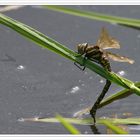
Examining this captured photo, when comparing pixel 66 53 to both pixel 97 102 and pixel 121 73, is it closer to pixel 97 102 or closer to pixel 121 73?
pixel 97 102

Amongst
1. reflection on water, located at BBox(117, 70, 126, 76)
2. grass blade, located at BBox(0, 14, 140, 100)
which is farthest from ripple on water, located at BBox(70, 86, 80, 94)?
grass blade, located at BBox(0, 14, 140, 100)

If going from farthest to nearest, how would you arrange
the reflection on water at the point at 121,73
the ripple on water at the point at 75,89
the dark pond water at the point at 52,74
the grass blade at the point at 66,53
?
the reflection on water at the point at 121,73 < the ripple on water at the point at 75,89 < the dark pond water at the point at 52,74 < the grass blade at the point at 66,53

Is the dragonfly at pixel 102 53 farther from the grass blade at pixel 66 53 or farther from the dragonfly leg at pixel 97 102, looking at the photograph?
the grass blade at pixel 66 53

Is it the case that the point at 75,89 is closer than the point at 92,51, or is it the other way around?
the point at 92,51

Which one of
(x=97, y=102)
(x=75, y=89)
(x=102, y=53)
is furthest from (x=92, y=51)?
(x=75, y=89)

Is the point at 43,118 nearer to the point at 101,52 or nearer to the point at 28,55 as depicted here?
the point at 101,52

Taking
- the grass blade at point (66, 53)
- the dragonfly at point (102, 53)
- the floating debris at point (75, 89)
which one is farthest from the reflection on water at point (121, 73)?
the grass blade at point (66, 53)

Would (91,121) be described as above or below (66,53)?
below

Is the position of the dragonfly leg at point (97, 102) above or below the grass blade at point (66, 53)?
below

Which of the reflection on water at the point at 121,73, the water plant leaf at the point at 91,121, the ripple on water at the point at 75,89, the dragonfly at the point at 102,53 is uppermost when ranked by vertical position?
the dragonfly at the point at 102,53
